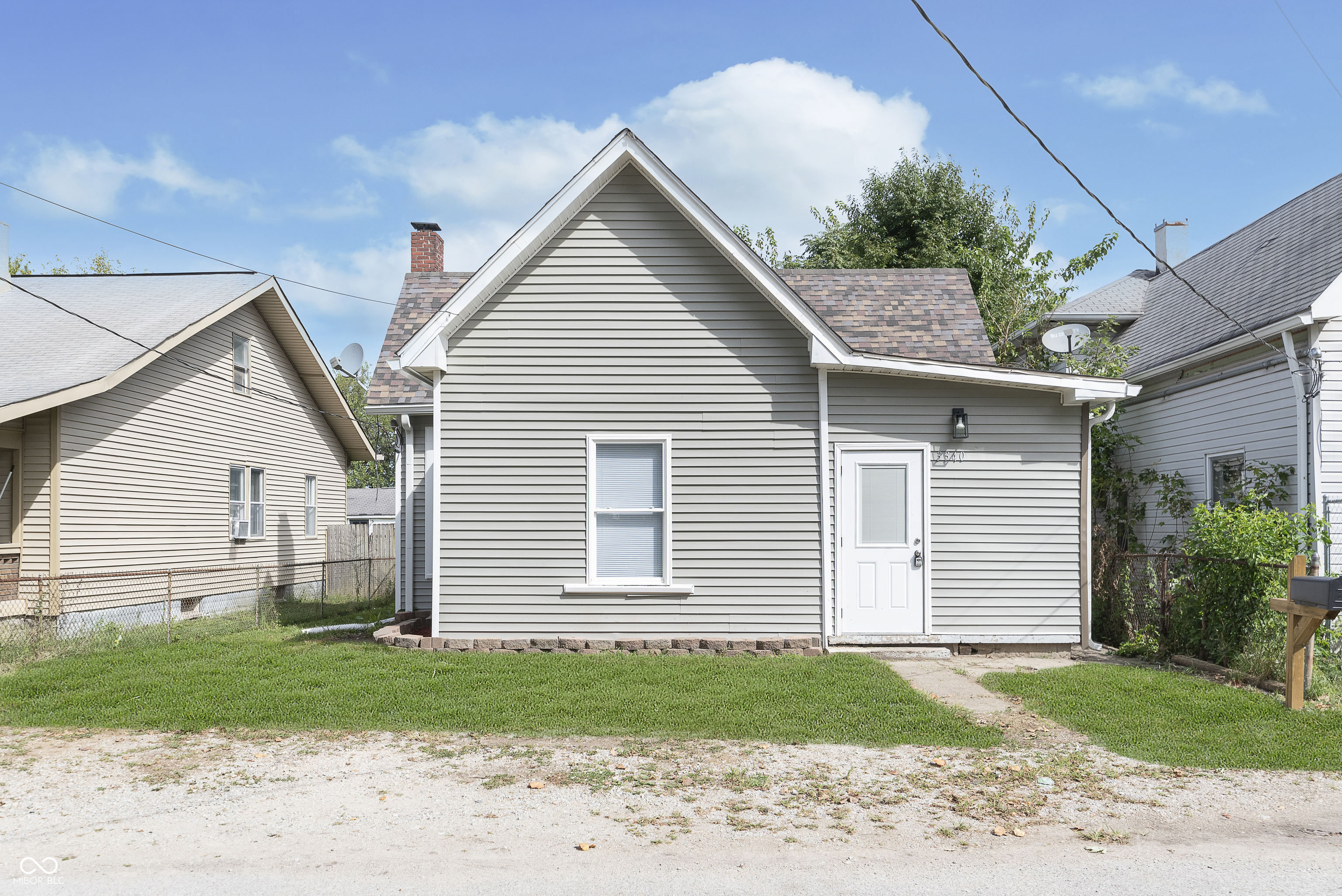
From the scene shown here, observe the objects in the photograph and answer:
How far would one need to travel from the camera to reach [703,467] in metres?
10.5

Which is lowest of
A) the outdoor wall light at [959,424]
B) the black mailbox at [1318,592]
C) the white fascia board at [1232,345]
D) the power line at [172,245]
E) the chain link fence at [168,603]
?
the chain link fence at [168,603]

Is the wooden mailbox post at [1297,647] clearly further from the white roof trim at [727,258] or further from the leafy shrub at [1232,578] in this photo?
the white roof trim at [727,258]

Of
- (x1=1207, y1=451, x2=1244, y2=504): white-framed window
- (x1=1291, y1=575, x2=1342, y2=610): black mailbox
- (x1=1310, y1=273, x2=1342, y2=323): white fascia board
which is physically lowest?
(x1=1291, y1=575, x2=1342, y2=610): black mailbox

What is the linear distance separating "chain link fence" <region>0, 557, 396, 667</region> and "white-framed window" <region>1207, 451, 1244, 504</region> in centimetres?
1254

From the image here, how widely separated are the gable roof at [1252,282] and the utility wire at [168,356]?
1557cm

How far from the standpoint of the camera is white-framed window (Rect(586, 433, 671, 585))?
10453 millimetres

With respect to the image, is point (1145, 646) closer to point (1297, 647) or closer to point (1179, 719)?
point (1297, 647)

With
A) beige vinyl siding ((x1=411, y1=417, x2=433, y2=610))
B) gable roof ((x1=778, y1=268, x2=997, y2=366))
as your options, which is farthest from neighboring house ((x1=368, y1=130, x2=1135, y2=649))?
beige vinyl siding ((x1=411, y1=417, x2=433, y2=610))

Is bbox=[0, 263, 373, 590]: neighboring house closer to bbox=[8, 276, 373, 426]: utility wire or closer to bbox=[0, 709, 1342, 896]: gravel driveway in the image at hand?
bbox=[8, 276, 373, 426]: utility wire

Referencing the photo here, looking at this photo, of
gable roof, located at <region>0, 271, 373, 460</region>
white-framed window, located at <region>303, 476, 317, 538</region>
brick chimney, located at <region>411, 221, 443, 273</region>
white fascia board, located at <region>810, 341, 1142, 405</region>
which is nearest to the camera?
white fascia board, located at <region>810, 341, 1142, 405</region>

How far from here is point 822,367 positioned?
34.2 feet

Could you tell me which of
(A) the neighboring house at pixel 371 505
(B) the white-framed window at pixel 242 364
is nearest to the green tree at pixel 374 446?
(A) the neighboring house at pixel 371 505

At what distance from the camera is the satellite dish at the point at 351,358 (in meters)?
17.2

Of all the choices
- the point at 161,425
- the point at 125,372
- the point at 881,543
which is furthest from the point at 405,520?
the point at 881,543
